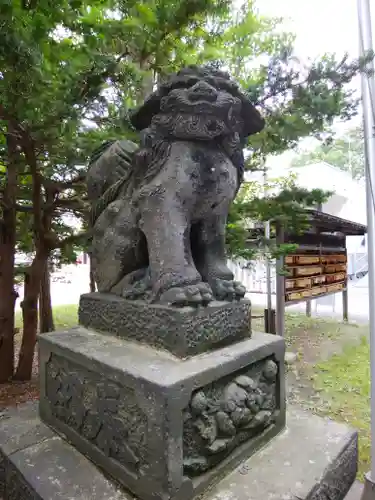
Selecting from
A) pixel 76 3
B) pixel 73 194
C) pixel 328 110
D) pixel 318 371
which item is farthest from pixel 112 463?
pixel 318 371

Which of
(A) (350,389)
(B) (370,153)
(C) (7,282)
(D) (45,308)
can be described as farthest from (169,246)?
(D) (45,308)

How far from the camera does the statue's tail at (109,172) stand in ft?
5.63

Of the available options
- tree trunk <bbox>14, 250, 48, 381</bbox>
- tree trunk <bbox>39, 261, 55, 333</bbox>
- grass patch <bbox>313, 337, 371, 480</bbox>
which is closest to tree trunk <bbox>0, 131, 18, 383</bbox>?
tree trunk <bbox>14, 250, 48, 381</bbox>

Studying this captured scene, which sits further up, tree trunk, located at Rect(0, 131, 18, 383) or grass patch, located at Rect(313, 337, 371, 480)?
tree trunk, located at Rect(0, 131, 18, 383)

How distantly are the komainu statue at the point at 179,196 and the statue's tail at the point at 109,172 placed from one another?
14mm

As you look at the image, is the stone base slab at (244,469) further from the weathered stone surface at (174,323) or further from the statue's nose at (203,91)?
the statue's nose at (203,91)

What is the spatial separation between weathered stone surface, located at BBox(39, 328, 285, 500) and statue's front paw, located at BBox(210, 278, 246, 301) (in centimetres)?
21

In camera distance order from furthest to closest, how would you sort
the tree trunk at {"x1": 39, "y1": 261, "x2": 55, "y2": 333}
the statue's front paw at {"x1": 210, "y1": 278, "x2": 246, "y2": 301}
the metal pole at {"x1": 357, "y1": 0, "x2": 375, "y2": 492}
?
the tree trunk at {"x1": 39, "y1": 261, "x2": 55, "y2": 333} → the metal pole at {"x1": 357, "y1": 0, "x2": 375, "y2": 492} → the statue's front paw at {"x1": 210, "y1": 278, "x2": 246, "y2": 301}

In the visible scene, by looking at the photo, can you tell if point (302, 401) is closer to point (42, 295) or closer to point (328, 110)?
point (328, 110)

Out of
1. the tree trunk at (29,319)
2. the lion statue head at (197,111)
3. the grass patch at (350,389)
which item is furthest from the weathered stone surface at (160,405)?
the tree trunk at (29,319)

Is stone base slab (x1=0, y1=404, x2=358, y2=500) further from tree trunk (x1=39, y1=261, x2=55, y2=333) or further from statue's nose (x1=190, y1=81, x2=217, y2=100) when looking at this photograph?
tree trunk (x1=39, y1=261, x2=55, y2=333)

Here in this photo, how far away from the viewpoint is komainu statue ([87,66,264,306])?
53.8 inches

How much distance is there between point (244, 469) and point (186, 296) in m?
0.70

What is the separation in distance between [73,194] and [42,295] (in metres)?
1.58
